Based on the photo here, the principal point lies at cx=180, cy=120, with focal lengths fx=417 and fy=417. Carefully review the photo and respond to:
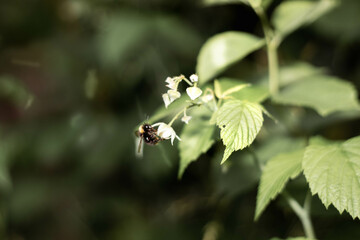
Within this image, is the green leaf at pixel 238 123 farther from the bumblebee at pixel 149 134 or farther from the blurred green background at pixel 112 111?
the blurred green background at pixel 112 111

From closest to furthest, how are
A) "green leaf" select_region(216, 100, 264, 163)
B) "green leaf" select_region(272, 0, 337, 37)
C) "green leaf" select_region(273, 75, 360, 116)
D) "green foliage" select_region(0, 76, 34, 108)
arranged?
"green leaf" select_region(216, 100, 264, 163), "green leaf" select_region(273, 75, 360, 116), "green leaf" select_region(272, 0, 337, 37), "green foliage" select_region(0, 76, 34, 108)

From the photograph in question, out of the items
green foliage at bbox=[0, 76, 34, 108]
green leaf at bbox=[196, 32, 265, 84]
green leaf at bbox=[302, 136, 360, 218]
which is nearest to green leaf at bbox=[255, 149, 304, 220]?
green leaf at bbox=[302, 136, 360, 218]

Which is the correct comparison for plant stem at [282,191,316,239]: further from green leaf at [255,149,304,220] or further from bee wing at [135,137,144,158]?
bee wing at [135,137,144,158]

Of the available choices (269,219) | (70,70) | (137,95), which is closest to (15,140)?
(70,70)

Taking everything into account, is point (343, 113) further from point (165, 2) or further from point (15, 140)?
point (15, 140)

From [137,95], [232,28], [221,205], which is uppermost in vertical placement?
[137,95]

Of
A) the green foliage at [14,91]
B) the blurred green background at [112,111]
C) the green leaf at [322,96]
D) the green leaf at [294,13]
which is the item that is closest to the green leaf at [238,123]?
the green leaf at [322,96]
